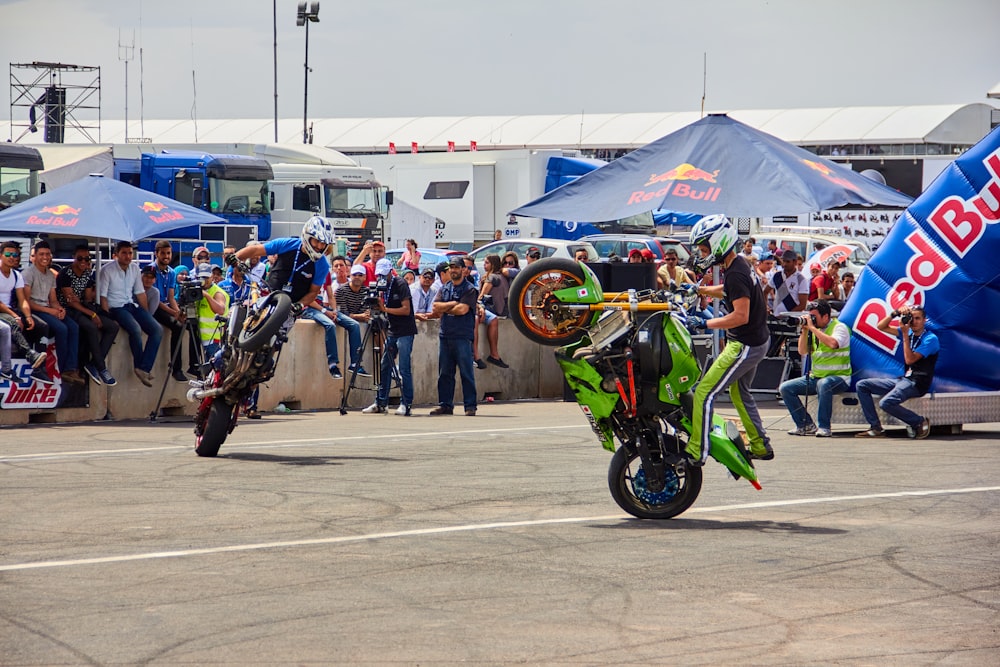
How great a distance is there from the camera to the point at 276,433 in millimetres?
13766

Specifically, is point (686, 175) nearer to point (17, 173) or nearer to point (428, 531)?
point (428, 531)

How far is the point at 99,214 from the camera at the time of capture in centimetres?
1472

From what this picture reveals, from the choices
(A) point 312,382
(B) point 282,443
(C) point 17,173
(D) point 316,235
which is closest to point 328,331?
(A) point 312,382

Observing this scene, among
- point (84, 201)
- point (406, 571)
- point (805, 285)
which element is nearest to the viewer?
point (406, 571)

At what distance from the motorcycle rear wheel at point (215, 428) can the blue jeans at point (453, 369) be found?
4971 mm

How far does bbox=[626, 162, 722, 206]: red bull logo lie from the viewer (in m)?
17.2

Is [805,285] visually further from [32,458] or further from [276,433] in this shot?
[32,458]

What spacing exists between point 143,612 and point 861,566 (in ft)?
12.3

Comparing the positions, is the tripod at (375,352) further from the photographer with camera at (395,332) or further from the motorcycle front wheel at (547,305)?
the motorcycle front wheel at (547,305)

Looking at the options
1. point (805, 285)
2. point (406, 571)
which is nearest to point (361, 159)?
point (805, 285)

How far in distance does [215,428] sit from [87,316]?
13.4 feet

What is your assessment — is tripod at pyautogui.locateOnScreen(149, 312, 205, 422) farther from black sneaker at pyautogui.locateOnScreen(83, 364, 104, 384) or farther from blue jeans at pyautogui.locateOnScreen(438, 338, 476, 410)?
blue jeans at pyautogui.locateOnScreen(438, 338, 476, 410)

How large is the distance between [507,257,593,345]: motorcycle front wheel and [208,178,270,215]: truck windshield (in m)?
22.8

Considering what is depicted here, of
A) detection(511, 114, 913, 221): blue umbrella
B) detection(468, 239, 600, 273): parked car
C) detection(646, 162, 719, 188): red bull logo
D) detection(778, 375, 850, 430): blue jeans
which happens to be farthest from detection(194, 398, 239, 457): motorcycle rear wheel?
detection(468, 239, 600, 273): parked car
